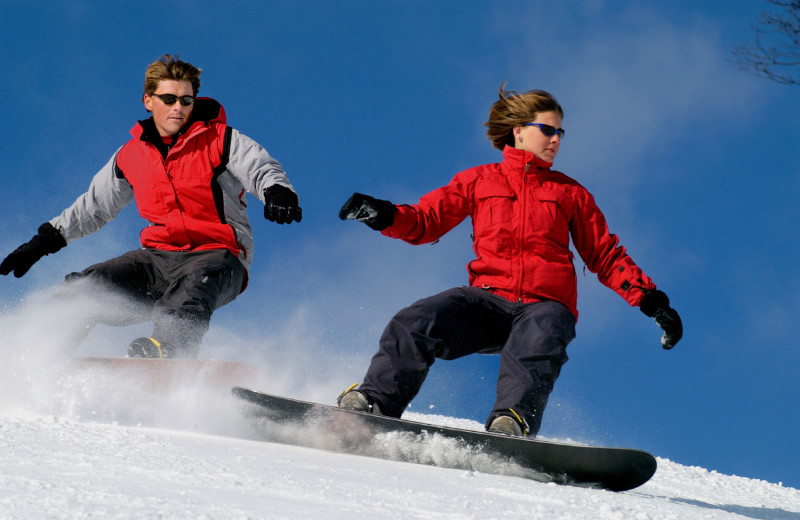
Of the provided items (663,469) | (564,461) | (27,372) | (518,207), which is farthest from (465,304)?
(663,469)

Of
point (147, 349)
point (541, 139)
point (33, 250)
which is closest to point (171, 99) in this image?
point (33, 250)

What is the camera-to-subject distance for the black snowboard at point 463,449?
3211 millimetres

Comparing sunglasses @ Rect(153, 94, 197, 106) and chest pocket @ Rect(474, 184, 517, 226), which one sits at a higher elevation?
sunglasses @ Rect(153, 94, 197, 106)

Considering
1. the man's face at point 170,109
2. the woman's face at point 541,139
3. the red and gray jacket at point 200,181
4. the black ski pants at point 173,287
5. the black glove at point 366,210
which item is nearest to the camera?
the black glove at point 366,210

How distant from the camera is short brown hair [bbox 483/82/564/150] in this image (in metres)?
4.62

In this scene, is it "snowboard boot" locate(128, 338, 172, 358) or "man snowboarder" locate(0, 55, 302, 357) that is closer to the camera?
"snowboard boot" locate(128, 338, 172, 358)

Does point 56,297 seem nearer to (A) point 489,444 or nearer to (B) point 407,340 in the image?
(B) point 407,340

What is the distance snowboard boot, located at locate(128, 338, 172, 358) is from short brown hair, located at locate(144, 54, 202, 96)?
1.65 metres

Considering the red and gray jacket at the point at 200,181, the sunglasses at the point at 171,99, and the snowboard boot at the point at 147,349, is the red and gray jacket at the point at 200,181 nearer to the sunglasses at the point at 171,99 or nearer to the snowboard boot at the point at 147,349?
the sunglasses at the point at 171,99

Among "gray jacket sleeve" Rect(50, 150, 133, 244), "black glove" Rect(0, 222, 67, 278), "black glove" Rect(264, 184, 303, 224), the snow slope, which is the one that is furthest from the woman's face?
"black glove" Rect(0, 222, 67, 278)

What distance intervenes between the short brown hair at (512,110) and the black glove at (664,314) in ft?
3.83

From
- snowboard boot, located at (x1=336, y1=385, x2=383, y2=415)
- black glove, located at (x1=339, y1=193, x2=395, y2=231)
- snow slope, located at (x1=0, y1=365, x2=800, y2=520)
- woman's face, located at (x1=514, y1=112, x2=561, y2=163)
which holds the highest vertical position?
woman's face, located at (x1=514, y1=112, x2=561, y2=163)

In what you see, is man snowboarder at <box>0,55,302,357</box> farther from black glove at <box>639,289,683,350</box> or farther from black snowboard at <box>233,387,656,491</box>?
black glove at <box>639,289,683,350</box>

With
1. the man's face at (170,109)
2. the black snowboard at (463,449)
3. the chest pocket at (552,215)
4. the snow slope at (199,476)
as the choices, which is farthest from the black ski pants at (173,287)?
the chest pocket at (552,215)
